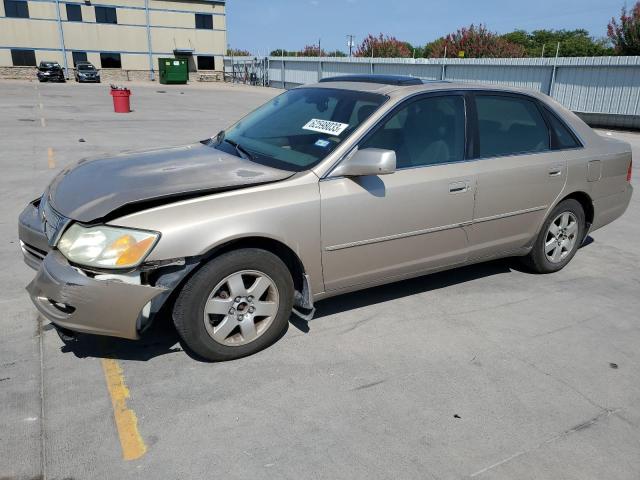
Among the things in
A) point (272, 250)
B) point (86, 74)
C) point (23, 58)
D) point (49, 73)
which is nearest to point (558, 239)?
point (272, 250)

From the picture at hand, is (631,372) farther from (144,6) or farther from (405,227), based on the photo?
(144,6)

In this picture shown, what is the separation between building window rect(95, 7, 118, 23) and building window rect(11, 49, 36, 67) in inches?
255

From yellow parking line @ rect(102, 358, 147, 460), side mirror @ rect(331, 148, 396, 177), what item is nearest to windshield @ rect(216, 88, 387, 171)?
side mirror @ rect(331, 148, 396, 177)

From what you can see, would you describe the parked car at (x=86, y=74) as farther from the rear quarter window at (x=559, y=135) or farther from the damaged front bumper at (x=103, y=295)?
the damaged front bumper at (x=103, y=295)

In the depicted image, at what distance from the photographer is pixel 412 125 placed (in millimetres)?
3898

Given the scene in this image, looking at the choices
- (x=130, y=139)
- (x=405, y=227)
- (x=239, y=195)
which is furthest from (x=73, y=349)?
(x=130, y=139)

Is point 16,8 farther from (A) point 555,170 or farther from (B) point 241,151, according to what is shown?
(A) point 555,170

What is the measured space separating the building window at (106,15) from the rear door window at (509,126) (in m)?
52.1

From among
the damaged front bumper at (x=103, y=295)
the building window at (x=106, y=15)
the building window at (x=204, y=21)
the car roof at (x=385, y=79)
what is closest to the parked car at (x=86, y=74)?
the building window at (x=106, y=15)

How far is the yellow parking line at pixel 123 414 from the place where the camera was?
101 inches

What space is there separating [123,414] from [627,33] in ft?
89.0

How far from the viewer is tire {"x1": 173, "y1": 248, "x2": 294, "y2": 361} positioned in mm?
3062

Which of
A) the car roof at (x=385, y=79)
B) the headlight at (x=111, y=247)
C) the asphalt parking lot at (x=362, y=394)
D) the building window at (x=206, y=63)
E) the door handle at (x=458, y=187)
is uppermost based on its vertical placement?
the building window at (x=206, y=63)

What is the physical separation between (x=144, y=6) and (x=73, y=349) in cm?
5298
